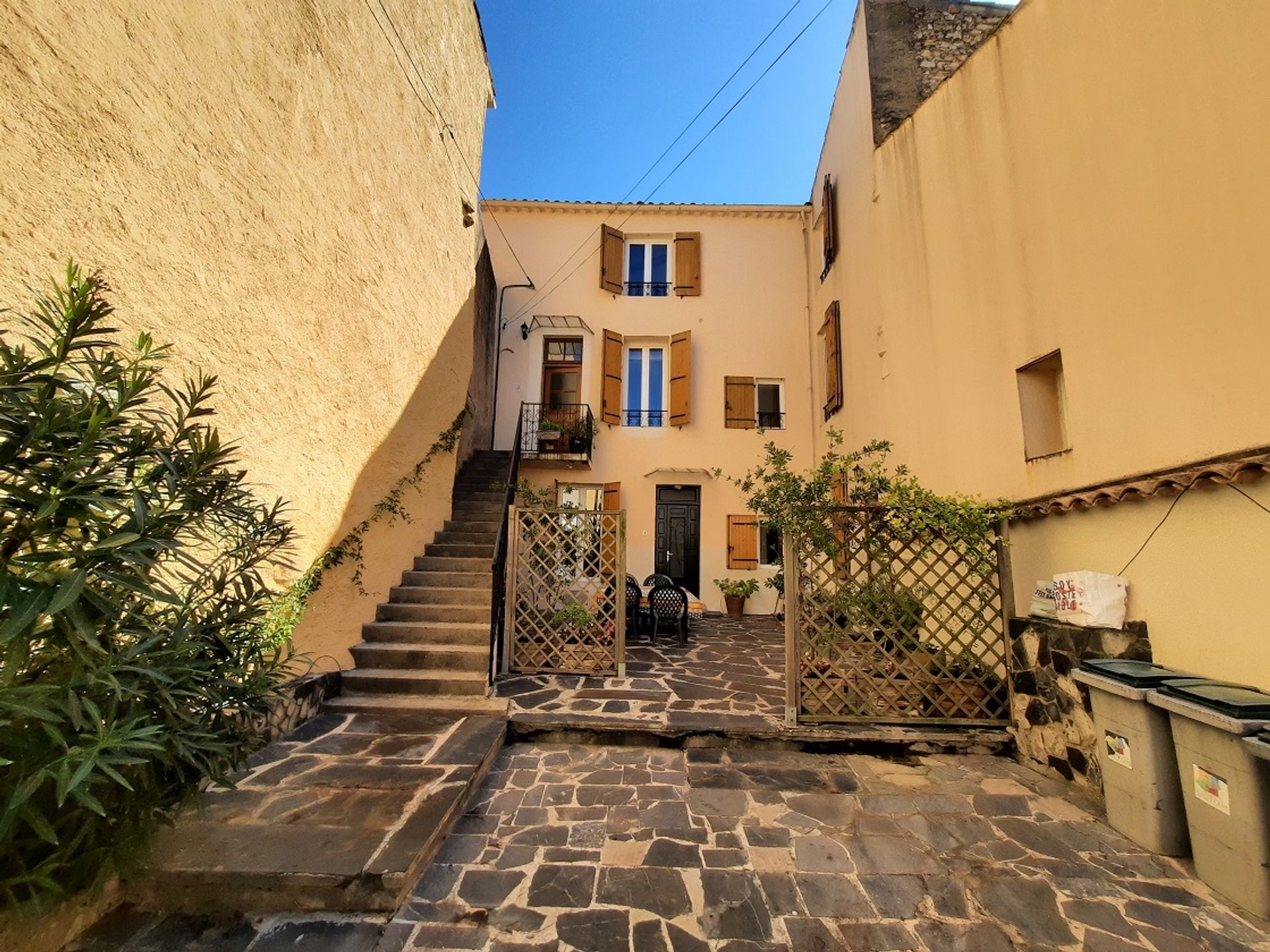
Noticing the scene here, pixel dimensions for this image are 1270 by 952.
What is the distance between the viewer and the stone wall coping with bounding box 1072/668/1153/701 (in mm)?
→ 2527

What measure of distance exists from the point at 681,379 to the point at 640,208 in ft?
12.5

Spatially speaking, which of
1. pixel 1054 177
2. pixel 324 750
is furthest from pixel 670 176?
pixel 324 750

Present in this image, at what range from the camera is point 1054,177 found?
377cm

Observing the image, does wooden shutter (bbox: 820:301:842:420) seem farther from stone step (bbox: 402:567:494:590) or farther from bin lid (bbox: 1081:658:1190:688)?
stone step (bbox: 402:567:494:590)

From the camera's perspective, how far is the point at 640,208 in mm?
10500

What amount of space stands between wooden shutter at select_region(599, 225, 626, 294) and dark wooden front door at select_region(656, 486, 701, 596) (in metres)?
4.13

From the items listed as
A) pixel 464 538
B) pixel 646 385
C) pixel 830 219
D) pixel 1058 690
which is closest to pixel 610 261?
pixel 646 385

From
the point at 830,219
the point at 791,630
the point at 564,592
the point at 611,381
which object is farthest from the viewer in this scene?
the point at 611,381

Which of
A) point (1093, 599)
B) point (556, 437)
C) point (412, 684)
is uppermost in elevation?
point (556, 437)

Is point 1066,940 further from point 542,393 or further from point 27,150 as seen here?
point 542,393

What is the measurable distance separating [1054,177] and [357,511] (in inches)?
245

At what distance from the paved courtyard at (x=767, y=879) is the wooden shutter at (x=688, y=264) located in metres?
8.96

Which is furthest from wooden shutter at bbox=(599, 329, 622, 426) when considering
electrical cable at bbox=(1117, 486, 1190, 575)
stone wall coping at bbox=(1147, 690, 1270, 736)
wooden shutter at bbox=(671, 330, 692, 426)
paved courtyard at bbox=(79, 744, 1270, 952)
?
stone wall coping at bbox=(1147, 690, 1270, 736)

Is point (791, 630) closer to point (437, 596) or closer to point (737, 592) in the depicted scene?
point (437, 596)
